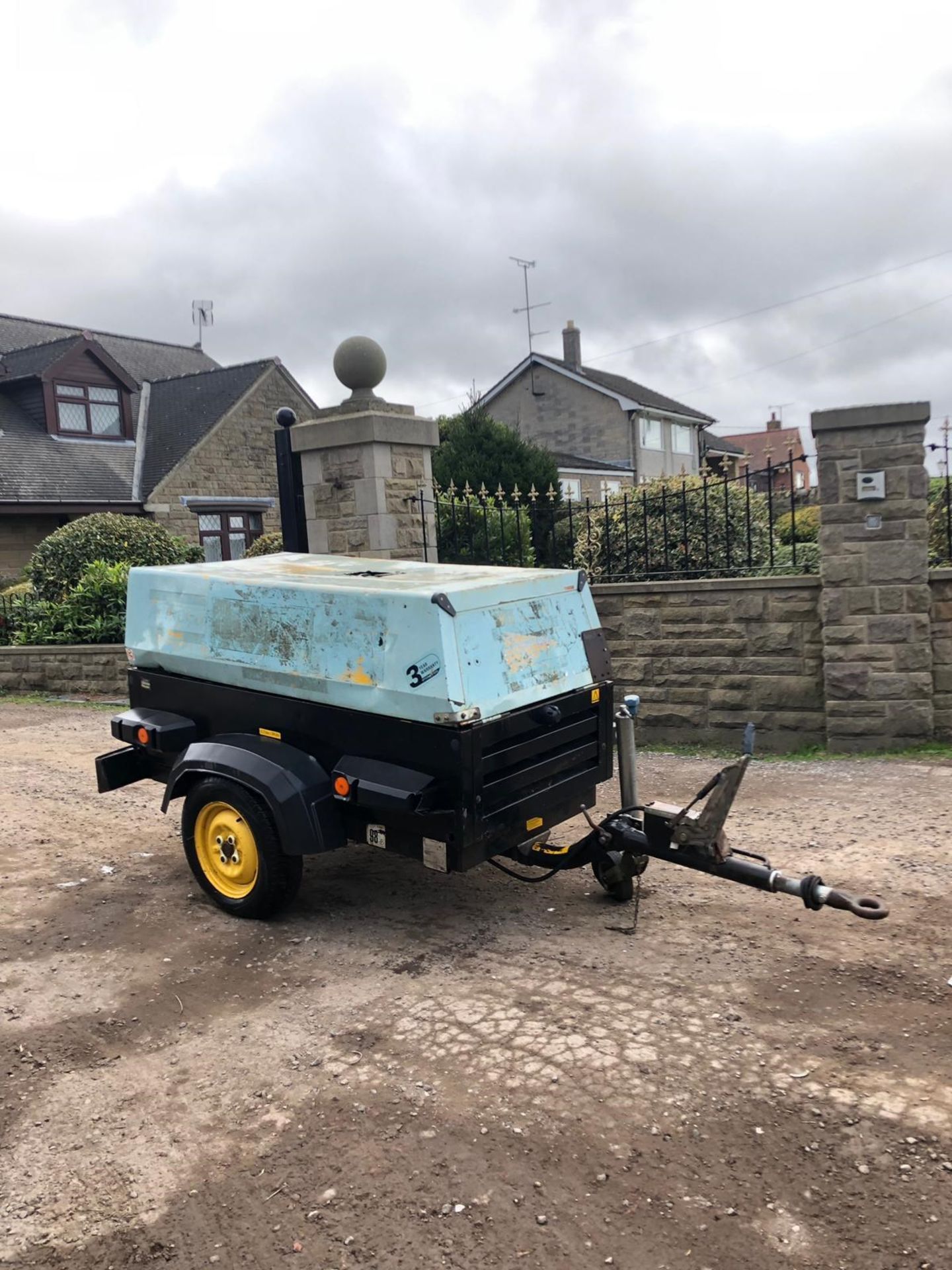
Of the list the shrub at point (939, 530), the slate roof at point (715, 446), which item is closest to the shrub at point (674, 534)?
the shrub at point (939, 530)

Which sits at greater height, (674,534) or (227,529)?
(227,529)

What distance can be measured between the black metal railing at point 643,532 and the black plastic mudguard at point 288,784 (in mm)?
4686

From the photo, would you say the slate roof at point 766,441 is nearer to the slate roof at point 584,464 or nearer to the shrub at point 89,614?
the slate roof at point 584,464

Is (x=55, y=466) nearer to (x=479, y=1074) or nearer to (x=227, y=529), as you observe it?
(x=227, y=529)

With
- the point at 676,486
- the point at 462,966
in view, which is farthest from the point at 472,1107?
the point at 676,486

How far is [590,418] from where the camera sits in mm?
36312

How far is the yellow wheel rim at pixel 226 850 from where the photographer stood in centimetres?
457

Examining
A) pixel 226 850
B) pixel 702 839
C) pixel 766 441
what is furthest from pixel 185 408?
pixel 766 441

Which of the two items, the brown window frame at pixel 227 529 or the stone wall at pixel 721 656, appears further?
the brown window frame at pixel 227 529

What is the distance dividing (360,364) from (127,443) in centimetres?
1825

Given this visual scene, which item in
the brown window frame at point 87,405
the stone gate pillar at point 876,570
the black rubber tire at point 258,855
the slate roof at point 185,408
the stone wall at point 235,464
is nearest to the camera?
the black rubber tire at point 258,855

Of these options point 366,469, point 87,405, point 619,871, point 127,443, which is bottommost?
point 619,871

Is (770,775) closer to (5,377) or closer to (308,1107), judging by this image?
(308,1107)

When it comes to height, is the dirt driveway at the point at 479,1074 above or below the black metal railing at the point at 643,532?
below
